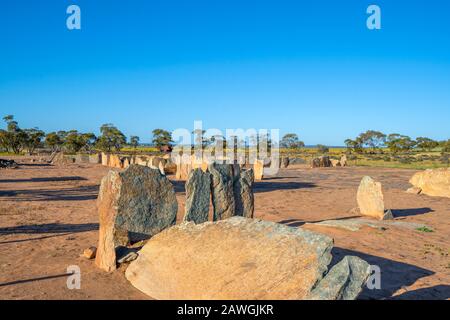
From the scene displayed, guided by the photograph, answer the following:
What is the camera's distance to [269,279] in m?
5.09

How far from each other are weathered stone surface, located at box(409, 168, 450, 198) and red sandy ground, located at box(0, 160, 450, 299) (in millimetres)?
886

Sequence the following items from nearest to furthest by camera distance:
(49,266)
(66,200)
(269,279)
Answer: (269,279)
(49,266)
(66,200)

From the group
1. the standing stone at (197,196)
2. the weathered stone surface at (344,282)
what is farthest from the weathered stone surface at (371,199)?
the weathered stone surface at (344,282)

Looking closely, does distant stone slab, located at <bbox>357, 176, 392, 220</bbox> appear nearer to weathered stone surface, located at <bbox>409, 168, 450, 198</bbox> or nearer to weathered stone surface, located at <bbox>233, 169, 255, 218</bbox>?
weathered stone surface, located at <bbox>233, 169, 255, 218</bbox>

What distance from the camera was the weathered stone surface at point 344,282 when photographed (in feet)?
14.8

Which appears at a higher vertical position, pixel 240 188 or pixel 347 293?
pixel 240 188

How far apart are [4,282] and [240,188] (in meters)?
6.26

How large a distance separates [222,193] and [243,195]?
0.89 metres

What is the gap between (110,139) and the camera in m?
78.1

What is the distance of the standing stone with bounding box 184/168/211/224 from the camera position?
30.4 feet
